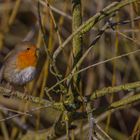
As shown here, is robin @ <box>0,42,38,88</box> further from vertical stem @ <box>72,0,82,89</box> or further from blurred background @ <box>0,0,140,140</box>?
vertical stem @ <box>72,0,82,89</box>

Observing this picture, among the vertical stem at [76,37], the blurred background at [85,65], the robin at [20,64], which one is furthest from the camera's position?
the blurred background at [85,65]

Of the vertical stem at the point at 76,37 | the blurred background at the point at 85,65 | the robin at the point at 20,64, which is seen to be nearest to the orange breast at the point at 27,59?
the robin at the point at 20,64

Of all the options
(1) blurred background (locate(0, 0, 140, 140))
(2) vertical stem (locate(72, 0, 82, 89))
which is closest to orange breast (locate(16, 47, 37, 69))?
(1) blurred background (locate(0, 0, 140, 140))

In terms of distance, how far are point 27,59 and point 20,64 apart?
0.21 ft

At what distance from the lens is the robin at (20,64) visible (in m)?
3.36

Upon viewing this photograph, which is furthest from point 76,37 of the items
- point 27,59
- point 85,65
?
point 85,65

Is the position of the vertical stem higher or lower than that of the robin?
higher

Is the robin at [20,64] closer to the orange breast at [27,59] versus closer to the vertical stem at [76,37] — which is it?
the orange breast at [27,59]

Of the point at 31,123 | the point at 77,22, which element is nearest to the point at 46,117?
the point at 31,123

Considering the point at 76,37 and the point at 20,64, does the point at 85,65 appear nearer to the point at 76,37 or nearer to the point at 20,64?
the point at 20,64

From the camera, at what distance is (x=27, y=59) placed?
11.2 feet

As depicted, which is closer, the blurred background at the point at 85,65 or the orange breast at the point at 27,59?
the orange breast at the point at 27,59

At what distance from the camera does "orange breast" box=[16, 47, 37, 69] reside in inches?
134

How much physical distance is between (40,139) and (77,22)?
1.04 meters
